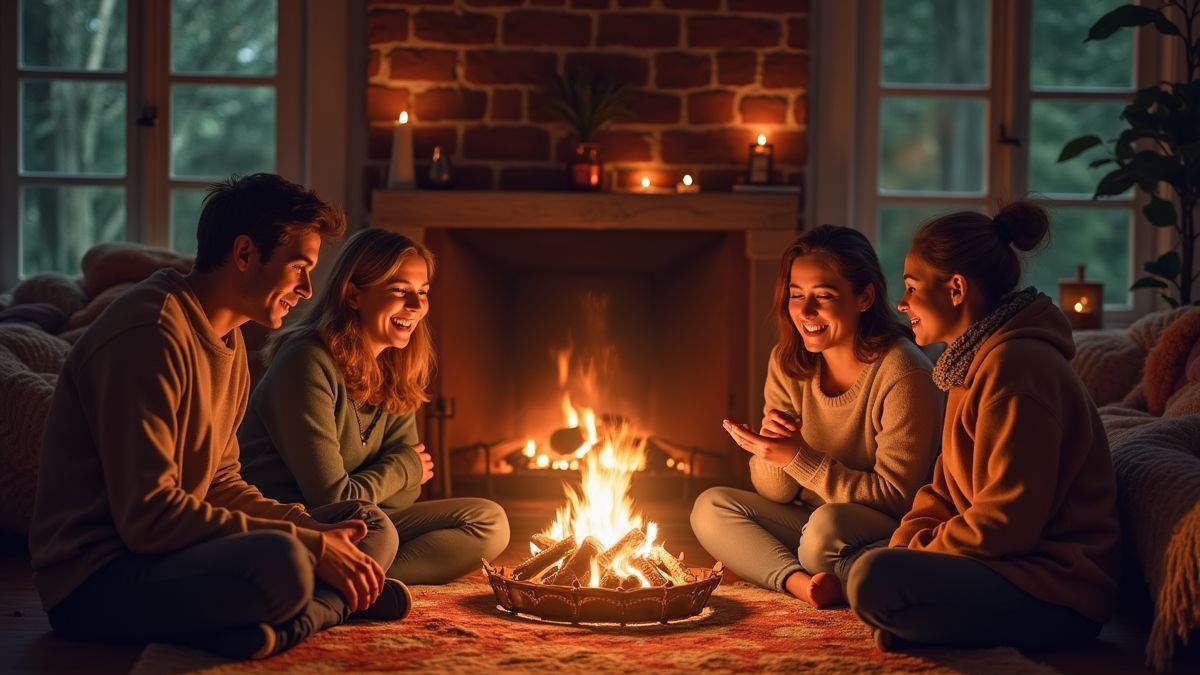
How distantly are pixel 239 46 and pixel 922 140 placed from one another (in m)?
2.44

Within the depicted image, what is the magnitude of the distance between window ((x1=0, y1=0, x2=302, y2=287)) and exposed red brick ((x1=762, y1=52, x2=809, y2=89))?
1.62 m

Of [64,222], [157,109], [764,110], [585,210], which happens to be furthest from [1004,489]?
[64,222]

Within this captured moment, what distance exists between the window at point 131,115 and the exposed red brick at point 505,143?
643mm

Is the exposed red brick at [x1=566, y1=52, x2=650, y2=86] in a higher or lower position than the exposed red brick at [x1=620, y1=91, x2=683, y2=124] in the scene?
higher

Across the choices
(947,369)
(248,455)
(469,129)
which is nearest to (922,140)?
(469,129)

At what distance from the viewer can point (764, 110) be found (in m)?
4.35

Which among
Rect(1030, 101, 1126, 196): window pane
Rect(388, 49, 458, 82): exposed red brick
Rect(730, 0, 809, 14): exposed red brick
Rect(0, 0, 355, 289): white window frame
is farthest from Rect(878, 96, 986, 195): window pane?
Rect(0, 0, 355, 289): white window frame

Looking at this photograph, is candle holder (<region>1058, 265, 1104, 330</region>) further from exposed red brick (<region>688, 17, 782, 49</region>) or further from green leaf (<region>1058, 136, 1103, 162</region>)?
exposed red brick (<region>688, 17, 782, 49</region>)

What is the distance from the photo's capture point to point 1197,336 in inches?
134

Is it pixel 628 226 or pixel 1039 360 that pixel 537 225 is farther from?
pixel 1039 360

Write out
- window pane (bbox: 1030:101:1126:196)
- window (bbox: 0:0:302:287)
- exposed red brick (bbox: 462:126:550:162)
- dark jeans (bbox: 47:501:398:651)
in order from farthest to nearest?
window pane (bbox: 1030:101:1126:196)
window (bbox: 0:0:302:287)
exposed red brick (bbox: 462:126:550:162)
dark jeans (bbox: 47:501:398:651)

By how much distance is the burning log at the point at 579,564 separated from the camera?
8.34ft

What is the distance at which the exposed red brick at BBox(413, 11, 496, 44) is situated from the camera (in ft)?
14.1

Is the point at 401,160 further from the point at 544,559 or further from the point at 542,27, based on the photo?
the point at 544,559
